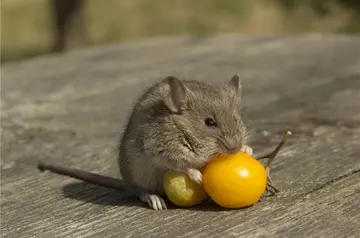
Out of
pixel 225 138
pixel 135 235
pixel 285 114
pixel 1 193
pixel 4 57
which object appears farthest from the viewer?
pixel 4 57

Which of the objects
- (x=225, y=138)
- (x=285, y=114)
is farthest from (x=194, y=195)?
(x=285, y=114)

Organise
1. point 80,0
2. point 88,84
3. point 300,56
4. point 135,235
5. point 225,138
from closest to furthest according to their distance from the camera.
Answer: point 135,235
point 225,138
point 88,84
point 300,56
point 80,0

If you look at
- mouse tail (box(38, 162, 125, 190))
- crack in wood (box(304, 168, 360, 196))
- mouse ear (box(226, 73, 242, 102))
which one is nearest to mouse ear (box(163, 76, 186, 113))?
mouse ear (box(226, 73, 242, 102))

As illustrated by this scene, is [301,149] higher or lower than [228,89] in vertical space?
lower

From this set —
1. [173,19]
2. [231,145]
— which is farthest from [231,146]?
[173,19]

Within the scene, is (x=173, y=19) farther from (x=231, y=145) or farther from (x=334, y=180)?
(x=231, y=145)

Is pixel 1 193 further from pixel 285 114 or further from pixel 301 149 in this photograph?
pixel 285 114

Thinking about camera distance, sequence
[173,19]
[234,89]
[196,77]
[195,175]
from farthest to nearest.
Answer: [173,19]
[196,77]
[234,89]
[195,175]
